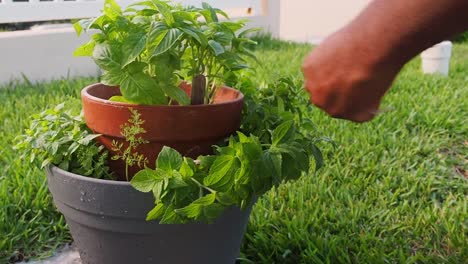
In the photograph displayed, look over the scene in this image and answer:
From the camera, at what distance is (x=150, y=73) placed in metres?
1.52

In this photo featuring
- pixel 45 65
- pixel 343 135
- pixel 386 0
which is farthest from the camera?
pixel 45 65

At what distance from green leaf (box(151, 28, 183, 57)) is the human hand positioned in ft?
1.77

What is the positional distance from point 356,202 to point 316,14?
7.91m

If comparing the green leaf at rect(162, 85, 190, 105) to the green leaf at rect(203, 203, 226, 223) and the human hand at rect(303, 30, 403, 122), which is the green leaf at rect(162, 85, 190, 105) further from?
the human hand at rect(303, 30, 403, 122)

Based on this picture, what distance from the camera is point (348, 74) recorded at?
0.83 m

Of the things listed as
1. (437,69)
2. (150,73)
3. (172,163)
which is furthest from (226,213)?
(437,69)

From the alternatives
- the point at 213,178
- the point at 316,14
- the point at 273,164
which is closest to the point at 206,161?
the point at 213,178

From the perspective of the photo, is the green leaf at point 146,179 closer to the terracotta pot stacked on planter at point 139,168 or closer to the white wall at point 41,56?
the terracotta pot stacked on planter at point 139,168

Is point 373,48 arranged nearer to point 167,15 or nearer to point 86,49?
point 167,15

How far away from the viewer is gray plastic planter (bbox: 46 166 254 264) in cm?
140

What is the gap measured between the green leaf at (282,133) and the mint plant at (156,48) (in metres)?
0.20

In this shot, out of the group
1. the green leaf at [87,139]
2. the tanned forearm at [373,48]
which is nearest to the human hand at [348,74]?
the tanned forearm at [373,48]

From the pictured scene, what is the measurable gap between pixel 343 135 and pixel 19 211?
145 cm

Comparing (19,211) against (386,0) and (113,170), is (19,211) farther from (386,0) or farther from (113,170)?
(386,0)
